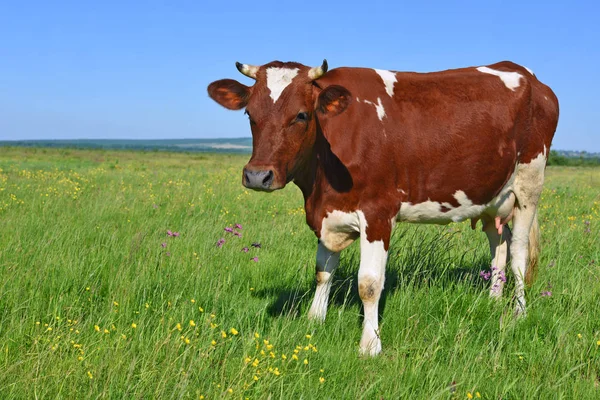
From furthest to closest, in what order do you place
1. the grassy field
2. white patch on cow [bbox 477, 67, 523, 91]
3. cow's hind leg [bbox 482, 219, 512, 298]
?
cow's hind leg [bbox 482, 219, 512, 298]
white patch on cow [bbox 477, 67, 523, 91]
the grassy field

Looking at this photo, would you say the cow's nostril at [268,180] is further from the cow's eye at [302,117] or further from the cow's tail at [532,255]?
the cow's tail at [532,255]

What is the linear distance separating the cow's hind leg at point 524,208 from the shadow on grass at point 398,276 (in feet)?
1.53

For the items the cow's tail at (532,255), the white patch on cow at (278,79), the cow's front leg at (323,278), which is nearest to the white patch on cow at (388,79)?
the white patch on cow at (278,79)

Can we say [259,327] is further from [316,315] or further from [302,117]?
[302,117]

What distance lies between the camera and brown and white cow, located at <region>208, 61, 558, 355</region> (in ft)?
15.5

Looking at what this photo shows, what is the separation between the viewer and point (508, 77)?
6234 mm

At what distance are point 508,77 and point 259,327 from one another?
3.86 meters

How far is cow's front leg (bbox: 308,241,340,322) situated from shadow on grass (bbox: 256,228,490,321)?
0.12 m

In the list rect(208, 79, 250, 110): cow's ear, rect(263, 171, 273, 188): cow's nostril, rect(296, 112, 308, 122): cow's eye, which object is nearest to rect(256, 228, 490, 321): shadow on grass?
rect(263, 171, 273, 188): cow's nostril

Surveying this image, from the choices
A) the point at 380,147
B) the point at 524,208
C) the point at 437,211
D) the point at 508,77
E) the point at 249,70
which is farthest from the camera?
the point at 524,208

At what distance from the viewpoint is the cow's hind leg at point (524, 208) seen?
6.32 meters

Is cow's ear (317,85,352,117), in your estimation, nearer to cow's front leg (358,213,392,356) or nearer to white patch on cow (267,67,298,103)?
white patch on cow (267,67,298,103)

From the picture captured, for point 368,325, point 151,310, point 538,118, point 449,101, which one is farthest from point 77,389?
point 538,118

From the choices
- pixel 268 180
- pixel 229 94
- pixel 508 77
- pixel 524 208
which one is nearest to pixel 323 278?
pixel 268 180
